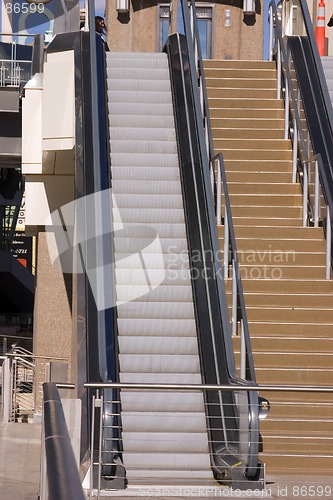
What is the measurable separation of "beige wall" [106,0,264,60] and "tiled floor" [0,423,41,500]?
804cm

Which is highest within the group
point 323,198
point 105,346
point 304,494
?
point 323,198

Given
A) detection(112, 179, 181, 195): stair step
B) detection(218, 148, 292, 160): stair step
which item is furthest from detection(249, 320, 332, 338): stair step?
detection(218, 148, 292, 160): stair step

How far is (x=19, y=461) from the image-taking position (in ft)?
27.9

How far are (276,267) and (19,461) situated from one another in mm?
2984

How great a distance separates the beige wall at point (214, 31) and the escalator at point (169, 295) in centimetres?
448

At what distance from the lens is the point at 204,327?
861 cm

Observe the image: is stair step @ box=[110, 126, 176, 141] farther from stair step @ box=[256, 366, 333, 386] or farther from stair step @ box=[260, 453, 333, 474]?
stair step @ box=[260, 453, 333, 474]

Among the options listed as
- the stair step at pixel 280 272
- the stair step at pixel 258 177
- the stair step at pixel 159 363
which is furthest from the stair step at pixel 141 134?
the stair step at pixel 159 363

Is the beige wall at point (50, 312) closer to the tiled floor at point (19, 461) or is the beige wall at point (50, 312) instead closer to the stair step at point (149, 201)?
the tiled floor at point (19, 461)

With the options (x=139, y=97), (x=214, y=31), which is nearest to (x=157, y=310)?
(x=139, y=97)

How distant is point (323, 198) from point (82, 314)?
2961 mm

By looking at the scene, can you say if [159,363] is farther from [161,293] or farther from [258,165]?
[258,165]

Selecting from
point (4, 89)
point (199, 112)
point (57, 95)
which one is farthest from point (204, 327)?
point (4, 89)

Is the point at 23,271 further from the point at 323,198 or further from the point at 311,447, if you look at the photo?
the point at 311,447
